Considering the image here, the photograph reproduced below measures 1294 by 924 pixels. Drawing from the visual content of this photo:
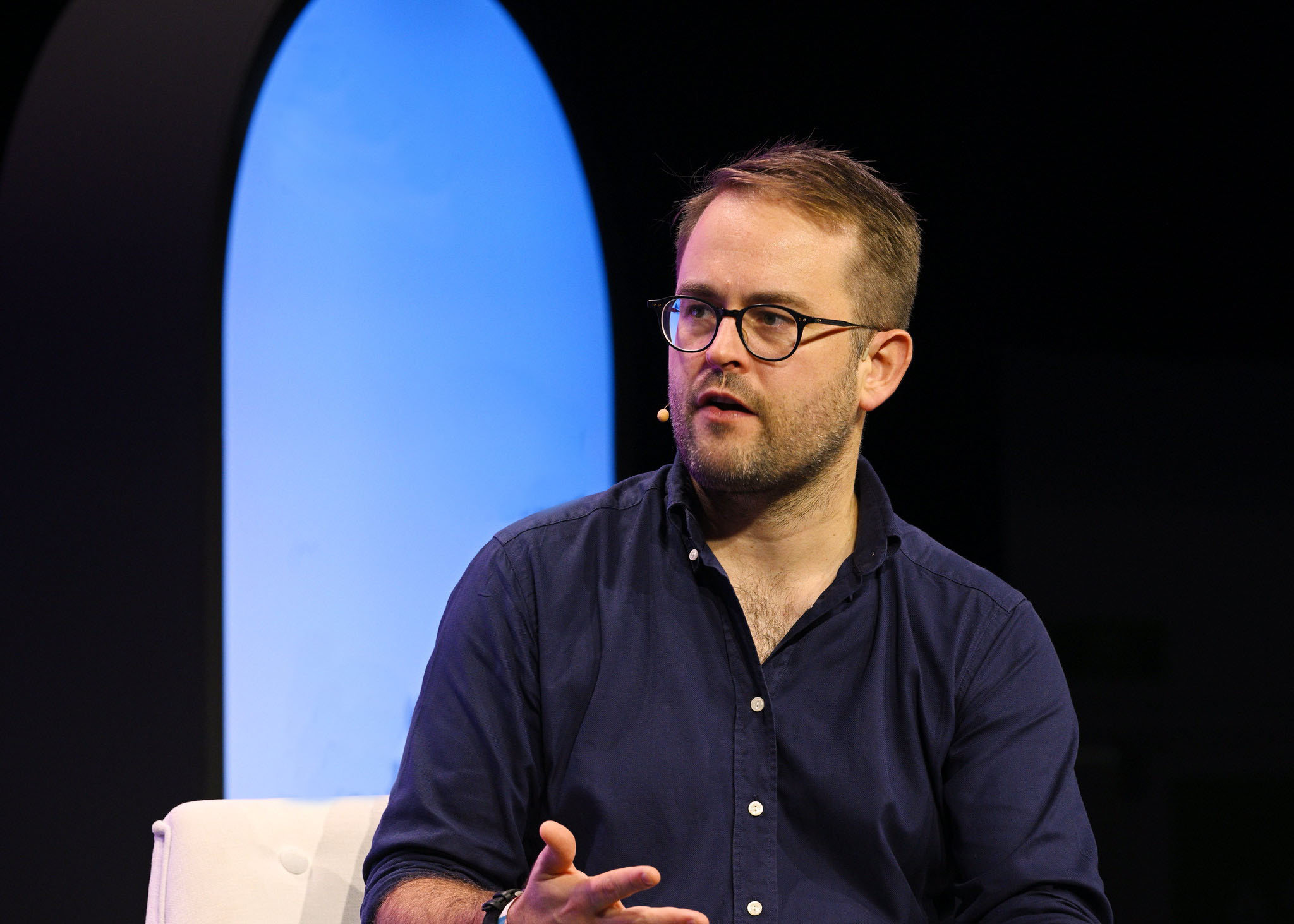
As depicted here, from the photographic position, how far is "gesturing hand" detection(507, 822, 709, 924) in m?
1.07

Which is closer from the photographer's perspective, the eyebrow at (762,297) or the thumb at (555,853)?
the thumb at (555,853)

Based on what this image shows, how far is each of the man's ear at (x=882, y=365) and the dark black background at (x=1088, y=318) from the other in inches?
56.9

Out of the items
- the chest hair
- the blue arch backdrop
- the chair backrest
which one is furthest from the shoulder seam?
the blue arch backdrop

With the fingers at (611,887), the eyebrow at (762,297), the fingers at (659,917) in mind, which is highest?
the eyebrow at (762,297)

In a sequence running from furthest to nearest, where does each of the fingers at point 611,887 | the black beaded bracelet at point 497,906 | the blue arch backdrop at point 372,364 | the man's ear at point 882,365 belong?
the blue arch backdrop at point 372,364
the man's ear at point 882,365
the black beaded bracelet at point 497,906
the fingers at point 611,887

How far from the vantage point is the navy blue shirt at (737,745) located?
143 cm

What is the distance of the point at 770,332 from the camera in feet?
5.16

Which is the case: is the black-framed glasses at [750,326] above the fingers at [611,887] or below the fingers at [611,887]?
above

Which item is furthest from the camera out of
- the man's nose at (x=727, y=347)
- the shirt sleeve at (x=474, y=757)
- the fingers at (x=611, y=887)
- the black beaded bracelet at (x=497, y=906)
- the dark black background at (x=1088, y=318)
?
the dark black background at (x=1088, y=318)

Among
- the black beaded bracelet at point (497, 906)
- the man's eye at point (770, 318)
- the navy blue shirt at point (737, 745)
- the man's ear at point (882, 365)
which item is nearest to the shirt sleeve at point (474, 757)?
the navy blue shirt at point (737, 745)

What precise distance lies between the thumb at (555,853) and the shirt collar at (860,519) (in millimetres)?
555

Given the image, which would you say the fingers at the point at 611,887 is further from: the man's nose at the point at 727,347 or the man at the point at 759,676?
the man's nose at the point at 727,347

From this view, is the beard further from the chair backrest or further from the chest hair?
the chair backrest

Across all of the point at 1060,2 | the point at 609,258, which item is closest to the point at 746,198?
the point at 609,258
